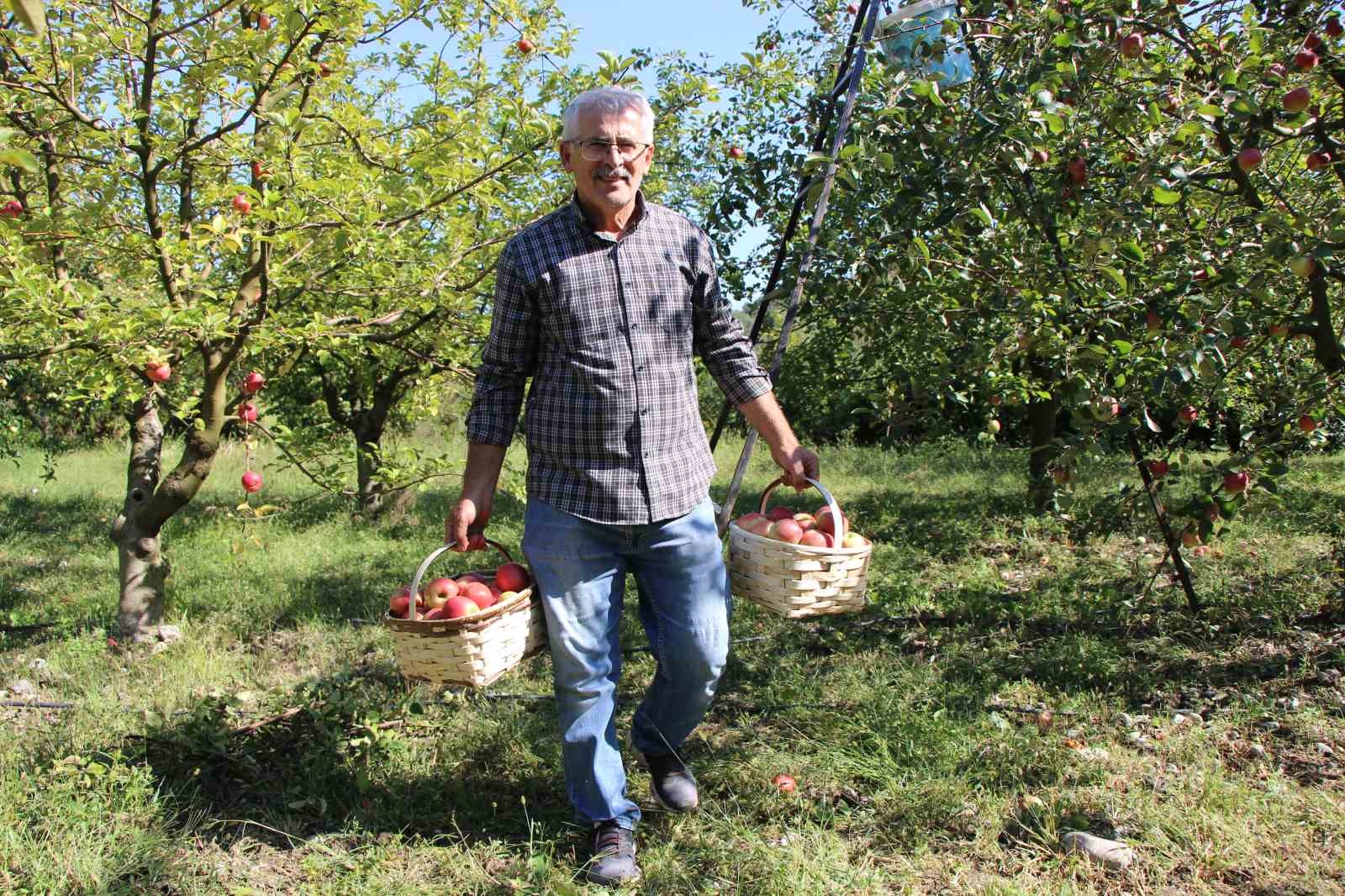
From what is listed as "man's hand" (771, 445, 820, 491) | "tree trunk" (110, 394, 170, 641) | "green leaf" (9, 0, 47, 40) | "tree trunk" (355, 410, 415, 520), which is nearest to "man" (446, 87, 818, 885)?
"man's hand" (771, 445, 820, 491)

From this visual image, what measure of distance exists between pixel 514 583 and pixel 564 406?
0.51m

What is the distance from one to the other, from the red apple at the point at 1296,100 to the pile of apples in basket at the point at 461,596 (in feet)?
7.66

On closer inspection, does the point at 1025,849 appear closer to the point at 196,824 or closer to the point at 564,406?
the point at 564,406

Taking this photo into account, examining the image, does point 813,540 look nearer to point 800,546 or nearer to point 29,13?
point 800,546

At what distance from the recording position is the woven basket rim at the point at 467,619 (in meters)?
2.19

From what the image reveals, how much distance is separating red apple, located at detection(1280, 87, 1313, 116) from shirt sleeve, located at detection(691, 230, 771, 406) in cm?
153

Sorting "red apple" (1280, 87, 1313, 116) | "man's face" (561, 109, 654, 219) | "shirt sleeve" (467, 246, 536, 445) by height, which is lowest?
"shirt sleeve" (467, 246, 536, 445)

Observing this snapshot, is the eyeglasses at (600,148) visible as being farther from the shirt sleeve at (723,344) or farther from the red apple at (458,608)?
the red apple at (458,608)

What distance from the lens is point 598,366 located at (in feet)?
7.32

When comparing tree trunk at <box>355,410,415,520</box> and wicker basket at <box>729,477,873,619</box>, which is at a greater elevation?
wicker basket at <box>729,477,873,619</box>

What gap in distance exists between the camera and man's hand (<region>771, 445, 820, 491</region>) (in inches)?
99.8

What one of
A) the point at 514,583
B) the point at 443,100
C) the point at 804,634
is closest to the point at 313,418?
the point at 443,100

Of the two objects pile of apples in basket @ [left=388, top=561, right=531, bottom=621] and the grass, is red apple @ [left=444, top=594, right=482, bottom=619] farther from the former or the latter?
the grass

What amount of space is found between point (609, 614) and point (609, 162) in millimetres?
1075
